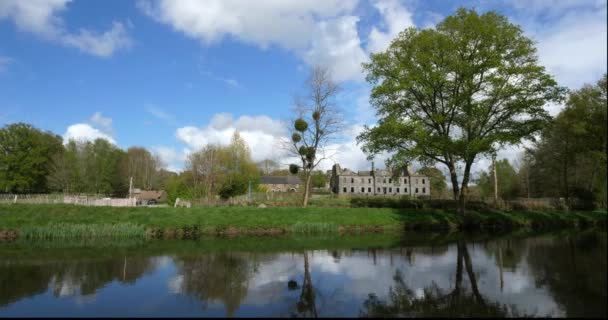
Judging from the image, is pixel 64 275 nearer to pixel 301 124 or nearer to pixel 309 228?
pixel 309 228

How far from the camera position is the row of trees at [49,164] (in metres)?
60.0

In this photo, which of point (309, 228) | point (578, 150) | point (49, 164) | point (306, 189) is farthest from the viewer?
Result: point (49, 164)

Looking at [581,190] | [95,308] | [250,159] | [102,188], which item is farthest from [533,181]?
[102,188]

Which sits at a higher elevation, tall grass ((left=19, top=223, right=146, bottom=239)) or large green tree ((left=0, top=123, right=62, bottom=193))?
large green tree ((left=0, top=123, right=62, bottom=193))

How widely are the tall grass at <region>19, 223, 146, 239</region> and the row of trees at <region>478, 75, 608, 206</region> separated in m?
28.6

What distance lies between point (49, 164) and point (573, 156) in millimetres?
72748

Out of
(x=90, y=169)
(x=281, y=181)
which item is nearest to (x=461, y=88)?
(x=90, y=169)

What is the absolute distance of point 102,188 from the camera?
222 feet

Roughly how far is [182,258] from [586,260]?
1606 centimetres

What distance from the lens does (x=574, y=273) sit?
1216cm

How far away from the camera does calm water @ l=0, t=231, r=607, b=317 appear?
8.98 m

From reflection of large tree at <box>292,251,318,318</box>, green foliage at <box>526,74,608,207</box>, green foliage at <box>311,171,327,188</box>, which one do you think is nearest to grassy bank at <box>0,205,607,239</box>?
green foliage at <box>526,74,608,207</box>

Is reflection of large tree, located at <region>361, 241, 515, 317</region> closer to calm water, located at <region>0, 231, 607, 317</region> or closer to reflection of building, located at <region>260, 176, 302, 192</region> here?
calm water, located at <region>0, 231, 607, 317</region>

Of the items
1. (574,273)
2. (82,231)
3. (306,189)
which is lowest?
(82,231)
